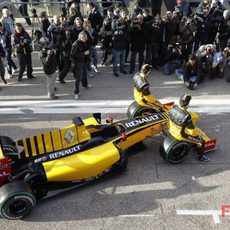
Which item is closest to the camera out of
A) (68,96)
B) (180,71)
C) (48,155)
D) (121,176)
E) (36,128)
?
(48,155)

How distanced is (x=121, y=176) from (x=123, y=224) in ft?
4.04

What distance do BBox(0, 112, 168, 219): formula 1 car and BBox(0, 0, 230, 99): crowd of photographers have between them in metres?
3.01

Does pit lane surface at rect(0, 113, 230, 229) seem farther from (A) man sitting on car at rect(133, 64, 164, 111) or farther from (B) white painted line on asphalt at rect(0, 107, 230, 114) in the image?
(B) white painted line on asphalt at rect(0, 107, 230, 114)

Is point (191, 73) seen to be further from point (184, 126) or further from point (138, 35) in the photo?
point (184, 126)

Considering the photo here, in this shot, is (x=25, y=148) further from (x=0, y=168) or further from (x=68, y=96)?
(x=68, y=96)

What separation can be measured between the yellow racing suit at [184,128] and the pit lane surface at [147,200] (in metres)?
0.49

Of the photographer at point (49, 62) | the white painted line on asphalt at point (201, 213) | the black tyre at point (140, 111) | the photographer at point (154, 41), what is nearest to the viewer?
the white painted line on asphalt at point (201, 213)

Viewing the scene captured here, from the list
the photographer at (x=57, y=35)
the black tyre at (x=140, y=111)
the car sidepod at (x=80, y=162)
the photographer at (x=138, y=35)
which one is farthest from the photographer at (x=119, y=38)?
the car sidepod at (x=80, y=162)

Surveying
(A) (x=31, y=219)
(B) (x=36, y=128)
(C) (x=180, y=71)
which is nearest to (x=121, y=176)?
(A) (x=31, y=219)

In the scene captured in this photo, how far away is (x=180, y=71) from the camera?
441 inches

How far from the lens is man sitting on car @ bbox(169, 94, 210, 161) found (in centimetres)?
681

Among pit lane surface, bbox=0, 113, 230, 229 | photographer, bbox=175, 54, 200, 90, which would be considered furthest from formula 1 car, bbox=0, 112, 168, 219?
photographer, bbox=175, 54, 200, 90

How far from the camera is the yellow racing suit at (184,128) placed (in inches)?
268

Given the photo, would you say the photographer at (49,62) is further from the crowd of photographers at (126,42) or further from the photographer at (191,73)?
the photographer at (191,73)
